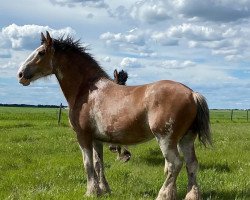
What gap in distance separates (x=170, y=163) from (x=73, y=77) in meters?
2.87

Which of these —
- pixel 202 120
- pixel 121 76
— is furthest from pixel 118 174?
pixel 202 120

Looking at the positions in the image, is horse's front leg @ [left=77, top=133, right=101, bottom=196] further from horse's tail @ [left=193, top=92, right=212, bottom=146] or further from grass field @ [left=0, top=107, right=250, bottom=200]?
horse's tail @ [left=193, top=92, right=212, bottom=146]

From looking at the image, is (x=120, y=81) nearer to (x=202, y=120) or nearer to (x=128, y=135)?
(x=128, y=135)

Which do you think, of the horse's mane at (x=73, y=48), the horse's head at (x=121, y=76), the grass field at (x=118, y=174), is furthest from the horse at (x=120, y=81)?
the horse's mane at (x=73, y=48)

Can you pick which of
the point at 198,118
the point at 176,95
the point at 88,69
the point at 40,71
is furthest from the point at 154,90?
the point at 40,71

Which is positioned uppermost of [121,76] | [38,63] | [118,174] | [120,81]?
[38,63]

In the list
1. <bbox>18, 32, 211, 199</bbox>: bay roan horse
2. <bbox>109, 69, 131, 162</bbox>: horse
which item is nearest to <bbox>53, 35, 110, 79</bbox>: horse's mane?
<bbox>18, 32, 211, 199</bbox>: bay roan horse

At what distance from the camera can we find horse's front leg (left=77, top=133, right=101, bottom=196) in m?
8.09

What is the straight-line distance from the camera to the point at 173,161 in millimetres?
7207

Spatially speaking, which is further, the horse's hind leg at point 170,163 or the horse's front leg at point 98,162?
the horse's front leg at point 98,162

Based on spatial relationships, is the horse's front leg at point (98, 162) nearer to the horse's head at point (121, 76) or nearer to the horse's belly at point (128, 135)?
the horse's belly at point (128, 135)

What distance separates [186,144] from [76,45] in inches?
124

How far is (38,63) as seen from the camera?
8672 millimetres

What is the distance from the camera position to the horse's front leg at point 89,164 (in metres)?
8.09
